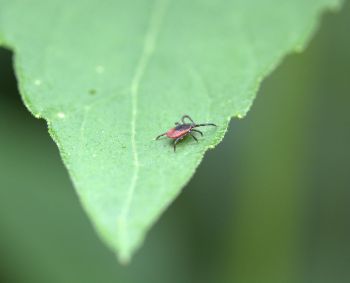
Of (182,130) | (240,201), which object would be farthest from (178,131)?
(240,201)

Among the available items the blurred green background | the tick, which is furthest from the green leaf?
the blurred green background

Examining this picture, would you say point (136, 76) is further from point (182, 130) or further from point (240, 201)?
point (240, 201)

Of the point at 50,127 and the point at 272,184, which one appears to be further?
the point at 272,184

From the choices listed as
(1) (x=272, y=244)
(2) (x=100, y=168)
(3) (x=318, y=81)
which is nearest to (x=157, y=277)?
(1) (x=272, y=244)

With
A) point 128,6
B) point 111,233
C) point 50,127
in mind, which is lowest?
point 111,233

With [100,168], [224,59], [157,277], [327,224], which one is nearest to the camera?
[100,168]

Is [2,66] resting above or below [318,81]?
above

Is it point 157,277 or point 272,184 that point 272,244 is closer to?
point 272,184
